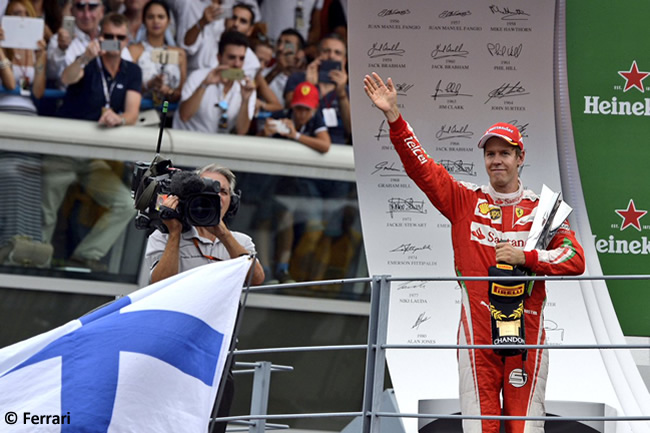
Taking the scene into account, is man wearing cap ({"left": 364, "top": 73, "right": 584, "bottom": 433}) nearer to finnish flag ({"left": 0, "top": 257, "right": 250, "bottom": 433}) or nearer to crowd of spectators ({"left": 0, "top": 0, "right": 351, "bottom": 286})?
finnish flag ({"left": 0, "top": 257, "right": 250, "bottom": 433})

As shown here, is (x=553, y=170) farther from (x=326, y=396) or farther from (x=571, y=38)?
(x=326, y=396)

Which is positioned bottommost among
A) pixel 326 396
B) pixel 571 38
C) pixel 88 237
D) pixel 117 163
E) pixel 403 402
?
pixel 326 396

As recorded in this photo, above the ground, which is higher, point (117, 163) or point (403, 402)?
point (117, 163)

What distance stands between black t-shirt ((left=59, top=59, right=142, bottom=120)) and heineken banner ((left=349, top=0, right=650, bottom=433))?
294 centimetres

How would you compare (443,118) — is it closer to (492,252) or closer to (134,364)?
(492,252)

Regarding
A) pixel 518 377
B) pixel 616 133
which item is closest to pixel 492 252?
pixel 518 377

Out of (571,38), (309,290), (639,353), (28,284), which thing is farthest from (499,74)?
(28,284)

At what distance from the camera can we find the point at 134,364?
385 cm

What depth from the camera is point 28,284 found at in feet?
29.0

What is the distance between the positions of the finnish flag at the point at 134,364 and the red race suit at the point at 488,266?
1027 mm

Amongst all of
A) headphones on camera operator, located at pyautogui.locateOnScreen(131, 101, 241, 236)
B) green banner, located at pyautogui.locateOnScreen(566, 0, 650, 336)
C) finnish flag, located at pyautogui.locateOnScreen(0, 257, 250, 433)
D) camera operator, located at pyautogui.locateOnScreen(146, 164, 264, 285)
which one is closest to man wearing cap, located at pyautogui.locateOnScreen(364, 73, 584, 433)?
camera operator, located at pyautogui.locateOnScreen(146, 164, 264, 285)

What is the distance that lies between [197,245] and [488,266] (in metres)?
1.15

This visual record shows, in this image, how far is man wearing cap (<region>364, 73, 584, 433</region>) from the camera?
177 inches

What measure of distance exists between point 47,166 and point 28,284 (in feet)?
2.94
